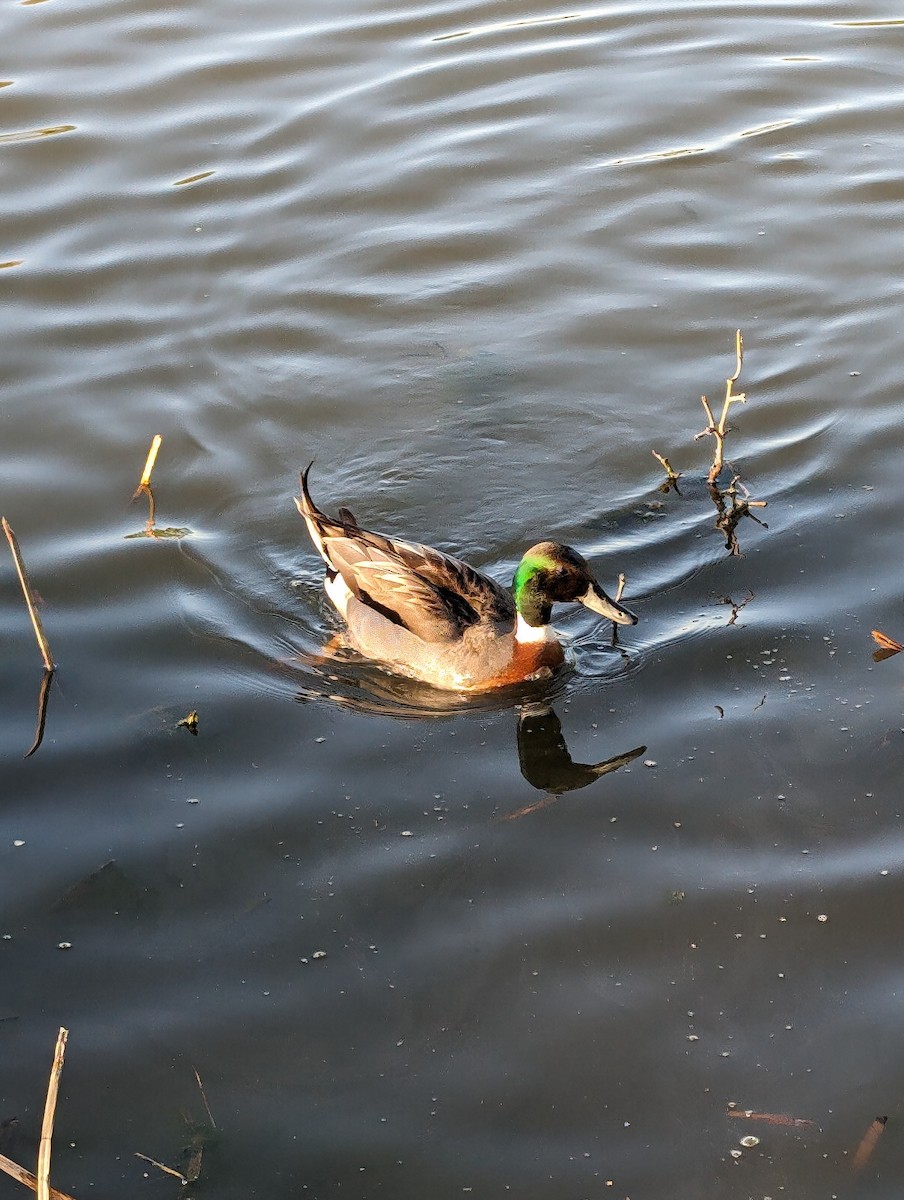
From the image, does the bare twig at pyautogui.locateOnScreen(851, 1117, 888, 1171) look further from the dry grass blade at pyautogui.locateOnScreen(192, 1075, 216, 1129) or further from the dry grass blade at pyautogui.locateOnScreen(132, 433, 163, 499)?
the dry grass blade at pyautogui.locateOnScreen(132, 433, 163, 499)

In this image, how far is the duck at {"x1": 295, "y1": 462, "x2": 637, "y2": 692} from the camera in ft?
21.7

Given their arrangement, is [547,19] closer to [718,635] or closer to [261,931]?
[718,635]

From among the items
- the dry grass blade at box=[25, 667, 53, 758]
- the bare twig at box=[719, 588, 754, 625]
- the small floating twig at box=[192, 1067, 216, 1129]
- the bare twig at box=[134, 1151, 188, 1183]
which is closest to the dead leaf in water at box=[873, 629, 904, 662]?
the bare twig at box=[719, 588, 754, 625]

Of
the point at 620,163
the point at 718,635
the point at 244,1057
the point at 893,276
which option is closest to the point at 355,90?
the point at 620,163

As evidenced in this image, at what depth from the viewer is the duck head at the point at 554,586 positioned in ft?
21.2

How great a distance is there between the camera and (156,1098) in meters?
4.43

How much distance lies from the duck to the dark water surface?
0.20 m

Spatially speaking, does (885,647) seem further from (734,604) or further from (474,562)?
(474,562)

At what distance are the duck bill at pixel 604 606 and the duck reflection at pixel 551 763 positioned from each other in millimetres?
521

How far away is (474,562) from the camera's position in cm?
759

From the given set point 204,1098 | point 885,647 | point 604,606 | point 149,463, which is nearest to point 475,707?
point 604,606

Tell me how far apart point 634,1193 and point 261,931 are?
150cm

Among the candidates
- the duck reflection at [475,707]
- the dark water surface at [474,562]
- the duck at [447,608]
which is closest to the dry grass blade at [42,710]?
the dark water surface at [474,562]

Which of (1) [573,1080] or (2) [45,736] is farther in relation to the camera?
(2) [45,736]
